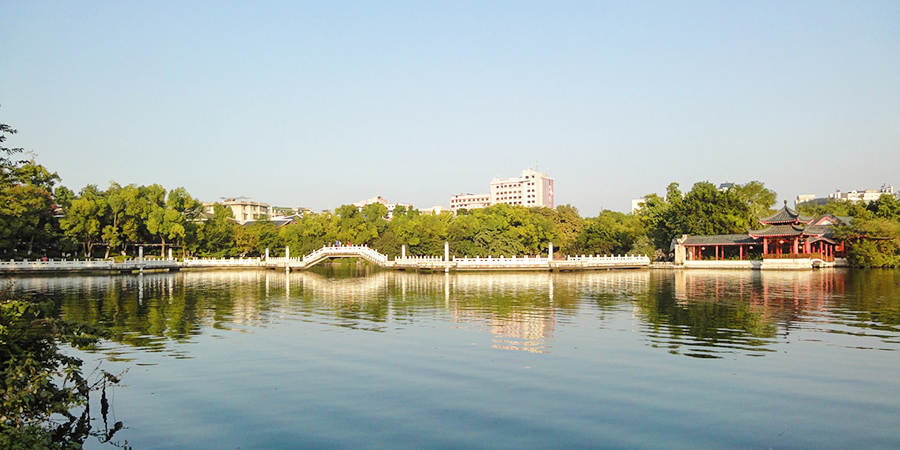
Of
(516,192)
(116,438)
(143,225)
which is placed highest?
(516,192)

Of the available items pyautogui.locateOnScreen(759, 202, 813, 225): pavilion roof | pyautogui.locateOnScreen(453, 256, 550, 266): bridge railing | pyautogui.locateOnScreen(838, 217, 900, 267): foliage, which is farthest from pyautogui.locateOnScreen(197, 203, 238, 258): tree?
pyautogui.locateOnScreen(838, 217, 900, 267): foliage

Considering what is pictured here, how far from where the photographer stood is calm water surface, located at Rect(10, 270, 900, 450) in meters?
7.54

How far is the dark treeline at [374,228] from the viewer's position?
152 feet

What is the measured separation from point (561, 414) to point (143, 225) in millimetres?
54809

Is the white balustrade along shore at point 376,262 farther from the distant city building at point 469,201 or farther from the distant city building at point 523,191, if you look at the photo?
the distant city building at point 469,201

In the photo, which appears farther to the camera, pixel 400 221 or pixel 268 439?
pixel 400 221

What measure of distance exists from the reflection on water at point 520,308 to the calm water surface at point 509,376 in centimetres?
13

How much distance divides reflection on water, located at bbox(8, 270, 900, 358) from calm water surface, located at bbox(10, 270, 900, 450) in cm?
13

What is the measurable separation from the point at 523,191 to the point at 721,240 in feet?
263

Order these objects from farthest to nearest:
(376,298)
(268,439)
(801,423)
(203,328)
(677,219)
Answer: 1. (677,219)
2. (376,298)
3. (203,328)
4. (801,423)
5. (268,439)

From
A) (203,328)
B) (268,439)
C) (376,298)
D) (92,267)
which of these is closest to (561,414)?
(268,439)

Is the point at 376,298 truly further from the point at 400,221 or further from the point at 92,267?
the point at 400,221

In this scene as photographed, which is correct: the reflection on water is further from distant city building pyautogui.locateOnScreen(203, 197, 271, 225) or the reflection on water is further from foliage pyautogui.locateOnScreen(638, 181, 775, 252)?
distant city building pyautogui.locateOnScreen(203, 197, 271, 225)

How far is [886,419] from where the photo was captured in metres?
7.98
